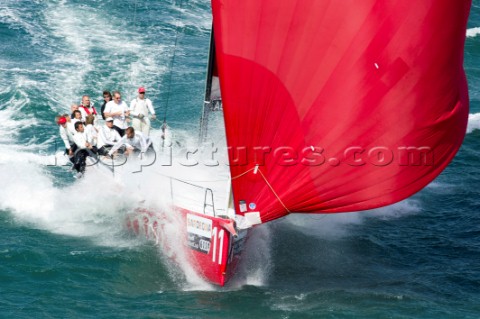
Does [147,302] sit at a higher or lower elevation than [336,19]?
lower

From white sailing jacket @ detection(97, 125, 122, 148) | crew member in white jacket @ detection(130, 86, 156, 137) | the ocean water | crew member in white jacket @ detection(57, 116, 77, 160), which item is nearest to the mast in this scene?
crew member in white jacket @ detection(130, 86, 156, 137)

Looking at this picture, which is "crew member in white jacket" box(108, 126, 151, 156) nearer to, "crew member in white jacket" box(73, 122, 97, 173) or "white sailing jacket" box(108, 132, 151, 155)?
"white sailing jacket" box(108, 132, 151, 155)

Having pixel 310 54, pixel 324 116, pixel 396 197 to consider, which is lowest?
pixel 396 197

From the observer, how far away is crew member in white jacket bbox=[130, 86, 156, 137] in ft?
57.7

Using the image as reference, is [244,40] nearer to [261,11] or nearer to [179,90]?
[261,11]

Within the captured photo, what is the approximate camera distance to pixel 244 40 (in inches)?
508

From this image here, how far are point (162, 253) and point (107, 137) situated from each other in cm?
292

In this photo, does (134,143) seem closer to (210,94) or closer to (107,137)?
(107,137)

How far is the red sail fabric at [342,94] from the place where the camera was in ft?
40.8

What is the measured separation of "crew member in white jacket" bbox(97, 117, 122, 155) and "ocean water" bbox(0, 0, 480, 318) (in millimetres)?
714

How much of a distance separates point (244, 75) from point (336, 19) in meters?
1.63

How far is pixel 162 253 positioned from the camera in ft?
52.1

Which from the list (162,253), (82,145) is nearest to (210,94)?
(162,253)

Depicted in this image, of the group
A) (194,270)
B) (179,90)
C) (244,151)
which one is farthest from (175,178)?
(179,90)
